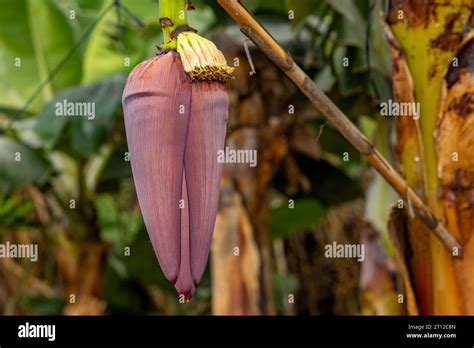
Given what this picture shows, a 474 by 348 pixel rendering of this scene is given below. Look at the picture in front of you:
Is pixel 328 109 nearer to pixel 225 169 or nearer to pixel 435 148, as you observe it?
pixel 435 148

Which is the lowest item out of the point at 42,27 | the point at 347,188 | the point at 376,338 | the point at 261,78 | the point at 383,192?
the point at 376,338

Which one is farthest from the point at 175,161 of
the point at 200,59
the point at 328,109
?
the point at 328,109

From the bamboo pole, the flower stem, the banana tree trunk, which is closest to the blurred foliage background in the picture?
the banana tree trunk

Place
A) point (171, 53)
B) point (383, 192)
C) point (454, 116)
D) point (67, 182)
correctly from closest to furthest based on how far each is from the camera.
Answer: point (171, 53) < point (454, 116) < point (383, 192) < point (67, 182)

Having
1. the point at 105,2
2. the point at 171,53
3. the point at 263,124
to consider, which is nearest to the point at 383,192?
the point at 263,124

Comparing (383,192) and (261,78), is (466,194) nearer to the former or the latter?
(383,192)

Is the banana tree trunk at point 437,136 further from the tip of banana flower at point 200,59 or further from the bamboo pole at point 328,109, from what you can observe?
the tip of banana flower at point 200,59
